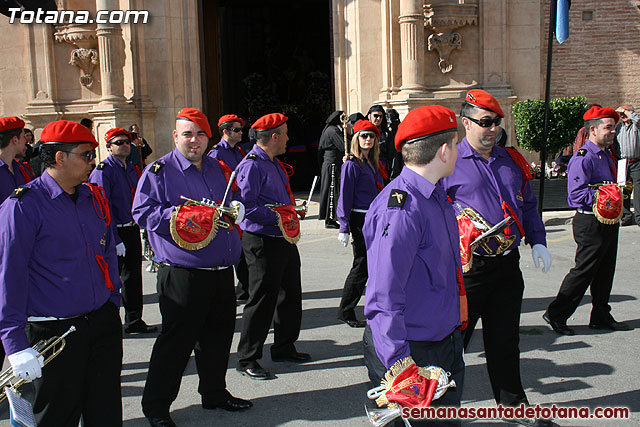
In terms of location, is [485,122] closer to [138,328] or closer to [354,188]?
[354,188]

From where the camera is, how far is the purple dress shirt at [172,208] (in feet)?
15.5

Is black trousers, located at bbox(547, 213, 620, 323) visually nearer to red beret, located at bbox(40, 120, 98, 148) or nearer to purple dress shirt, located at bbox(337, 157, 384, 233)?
purple dress shirt, located at bbox(337, 157, 384, 233)

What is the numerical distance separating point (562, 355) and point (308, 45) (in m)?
18.8

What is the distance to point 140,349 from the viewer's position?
6688 mm

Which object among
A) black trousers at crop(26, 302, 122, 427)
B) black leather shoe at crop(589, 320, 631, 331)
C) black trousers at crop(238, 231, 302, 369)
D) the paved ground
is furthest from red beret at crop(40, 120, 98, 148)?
black leather shoe at crop(589, 320, 631, 331)

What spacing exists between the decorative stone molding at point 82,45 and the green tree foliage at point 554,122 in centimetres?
910

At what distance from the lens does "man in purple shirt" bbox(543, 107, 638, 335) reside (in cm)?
660

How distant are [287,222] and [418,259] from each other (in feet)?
9.26

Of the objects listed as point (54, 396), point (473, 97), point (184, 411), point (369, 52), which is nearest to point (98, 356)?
point (54, 396)

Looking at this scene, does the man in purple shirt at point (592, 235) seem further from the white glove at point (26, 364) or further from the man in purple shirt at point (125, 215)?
the white glove at point (26, 364)

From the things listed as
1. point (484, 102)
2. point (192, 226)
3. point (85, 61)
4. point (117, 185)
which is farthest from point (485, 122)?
point (85, 61)

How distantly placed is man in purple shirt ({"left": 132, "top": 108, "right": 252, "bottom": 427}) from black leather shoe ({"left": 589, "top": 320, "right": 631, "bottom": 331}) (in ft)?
12.2

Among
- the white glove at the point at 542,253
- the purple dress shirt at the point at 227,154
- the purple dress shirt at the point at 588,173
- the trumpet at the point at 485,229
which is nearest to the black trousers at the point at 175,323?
the trumpet at the point at 485,229

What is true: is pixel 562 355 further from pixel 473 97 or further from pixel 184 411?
pixel 184 411
